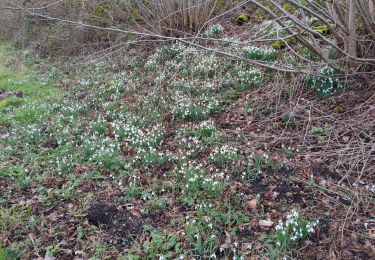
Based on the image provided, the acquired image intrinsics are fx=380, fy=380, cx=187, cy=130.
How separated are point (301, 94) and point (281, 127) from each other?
0.82m

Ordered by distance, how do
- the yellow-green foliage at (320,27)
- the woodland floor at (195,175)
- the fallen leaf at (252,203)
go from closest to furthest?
the woodland floor at (195,175)
the fallen leaf at (252,203)
the yellow-green foliage at (320,27)

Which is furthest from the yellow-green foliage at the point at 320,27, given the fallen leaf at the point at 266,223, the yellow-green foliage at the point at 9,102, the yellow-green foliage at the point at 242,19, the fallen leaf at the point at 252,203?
the yellow-green foliage at the point at 9,102

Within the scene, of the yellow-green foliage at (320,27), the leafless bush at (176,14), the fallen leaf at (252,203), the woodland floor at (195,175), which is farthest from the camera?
the leafless bush at (176,14)

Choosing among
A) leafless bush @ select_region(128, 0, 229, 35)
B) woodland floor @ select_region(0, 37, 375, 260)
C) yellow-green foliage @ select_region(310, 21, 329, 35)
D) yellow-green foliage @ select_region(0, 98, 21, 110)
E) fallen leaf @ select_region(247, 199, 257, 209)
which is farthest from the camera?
leafless bush @ select_region(128, 0, 229, 35)

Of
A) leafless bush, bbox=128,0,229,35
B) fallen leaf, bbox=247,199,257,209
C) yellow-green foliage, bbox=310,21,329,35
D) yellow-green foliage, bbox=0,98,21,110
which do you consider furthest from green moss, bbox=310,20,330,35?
yellow-green foliage, bbox=0,98,21,110

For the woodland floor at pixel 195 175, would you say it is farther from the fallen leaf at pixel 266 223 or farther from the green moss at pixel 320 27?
the green moss at pixel 320 27

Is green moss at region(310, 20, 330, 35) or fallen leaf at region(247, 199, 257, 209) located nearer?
fallen leaf at region(247, 199, 257, 209)

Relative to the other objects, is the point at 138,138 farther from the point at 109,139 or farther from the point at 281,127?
the point at 281,127

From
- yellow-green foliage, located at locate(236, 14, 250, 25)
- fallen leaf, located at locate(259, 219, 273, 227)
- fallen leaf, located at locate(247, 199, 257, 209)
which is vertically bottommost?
fallen leaf, located at locate(259, 219, 273, 227)

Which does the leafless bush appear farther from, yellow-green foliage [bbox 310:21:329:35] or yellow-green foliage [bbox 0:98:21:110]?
yellow-green foliage [bbox 0:98:21:110]

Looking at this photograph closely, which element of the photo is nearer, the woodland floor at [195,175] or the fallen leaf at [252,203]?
the woodland floor at [195,175]

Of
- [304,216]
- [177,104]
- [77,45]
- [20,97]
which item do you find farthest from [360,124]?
[77,45]

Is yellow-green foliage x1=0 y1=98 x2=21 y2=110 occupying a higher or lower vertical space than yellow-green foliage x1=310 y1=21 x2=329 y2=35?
lower

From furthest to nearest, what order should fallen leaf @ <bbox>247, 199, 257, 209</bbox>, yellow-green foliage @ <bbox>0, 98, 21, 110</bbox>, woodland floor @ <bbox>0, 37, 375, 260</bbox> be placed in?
1. yellow-green foliage @ <bbox>0, 98, 21, 110</bbox>
2. fallen leaf @ <bbox>247, 199, 257, 209</bbox>
3. woodland floor @ <bbox>0, 37, 375, 260</bbox>
